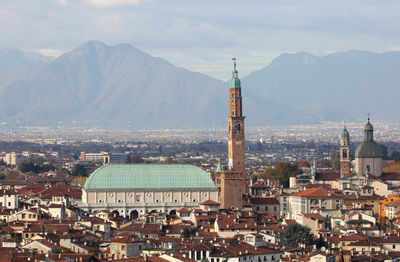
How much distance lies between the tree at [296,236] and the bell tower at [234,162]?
837 inches

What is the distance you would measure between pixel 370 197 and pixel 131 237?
108 ft

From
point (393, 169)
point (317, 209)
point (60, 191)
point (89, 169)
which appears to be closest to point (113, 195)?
point (60, 191)

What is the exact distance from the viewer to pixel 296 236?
6297 cm

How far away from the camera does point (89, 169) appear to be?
161250 mm

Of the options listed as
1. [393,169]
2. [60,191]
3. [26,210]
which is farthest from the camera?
[393,169]

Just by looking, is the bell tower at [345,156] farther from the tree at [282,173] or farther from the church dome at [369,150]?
the tree at [282,173]

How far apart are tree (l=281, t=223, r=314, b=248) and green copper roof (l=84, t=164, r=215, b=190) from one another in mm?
25136

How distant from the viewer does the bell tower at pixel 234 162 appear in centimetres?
8675

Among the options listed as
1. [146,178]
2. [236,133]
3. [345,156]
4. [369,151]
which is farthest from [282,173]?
[146,178]

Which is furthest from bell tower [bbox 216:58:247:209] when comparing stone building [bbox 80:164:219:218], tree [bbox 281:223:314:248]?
tree [bbox 281:223:314:248]

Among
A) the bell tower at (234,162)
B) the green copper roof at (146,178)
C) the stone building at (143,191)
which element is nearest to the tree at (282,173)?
the bell tower at (234,162)

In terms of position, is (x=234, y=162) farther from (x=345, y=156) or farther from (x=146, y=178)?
(x=345, y=156)

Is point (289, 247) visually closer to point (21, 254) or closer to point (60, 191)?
point (21, 254)

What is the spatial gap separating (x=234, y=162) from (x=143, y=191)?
9702 millimetres
